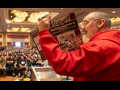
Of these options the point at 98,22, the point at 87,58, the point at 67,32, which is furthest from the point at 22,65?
the point at 87,58

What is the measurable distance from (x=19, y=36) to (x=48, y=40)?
66.6ft

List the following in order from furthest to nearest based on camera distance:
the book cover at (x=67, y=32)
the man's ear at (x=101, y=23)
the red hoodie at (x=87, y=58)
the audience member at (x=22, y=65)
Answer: the audience member at (x=22, y=65) → the book cover at (x=67, y=32) → the man's ear at (x=101, y=23) → the red hoodie at (x=87, y=58)

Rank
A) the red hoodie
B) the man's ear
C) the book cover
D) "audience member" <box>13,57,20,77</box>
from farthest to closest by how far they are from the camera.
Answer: "audience member" <box>13,57,20,77</box>, the book cover, the man's ear, the red hoodie

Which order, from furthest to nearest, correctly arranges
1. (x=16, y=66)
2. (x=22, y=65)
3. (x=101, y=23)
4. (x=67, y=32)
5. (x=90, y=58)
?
(x=16, y=66), (x=22, y=65), (x=67, y=32), (x=101, y=23), (x=90, y=58)

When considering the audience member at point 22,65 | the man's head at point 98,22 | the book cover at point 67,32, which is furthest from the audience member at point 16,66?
the man's head at point 98,22

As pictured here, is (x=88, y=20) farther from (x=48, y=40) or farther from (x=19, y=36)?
(x=19, y=36)

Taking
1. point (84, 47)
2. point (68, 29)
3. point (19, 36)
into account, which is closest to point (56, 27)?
point (68, 29)

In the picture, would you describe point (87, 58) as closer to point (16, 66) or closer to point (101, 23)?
point (101, 23)

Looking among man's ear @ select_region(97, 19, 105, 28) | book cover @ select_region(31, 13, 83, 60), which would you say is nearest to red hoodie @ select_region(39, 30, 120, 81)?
man's ear @ select_region(97, 19, 105, 28)

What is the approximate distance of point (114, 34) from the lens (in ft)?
2.10

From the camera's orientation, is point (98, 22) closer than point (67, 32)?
Yes

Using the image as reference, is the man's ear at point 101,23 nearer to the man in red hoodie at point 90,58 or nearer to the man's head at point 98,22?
the man's head at point 98,22

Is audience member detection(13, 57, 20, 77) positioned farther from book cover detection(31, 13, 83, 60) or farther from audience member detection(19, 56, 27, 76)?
book cover detection(31, 13, 83, 60)
